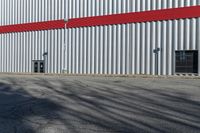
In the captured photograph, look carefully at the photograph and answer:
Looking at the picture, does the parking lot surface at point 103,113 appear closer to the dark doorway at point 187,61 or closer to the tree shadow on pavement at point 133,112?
the tree shadow on pavement at point 133,112

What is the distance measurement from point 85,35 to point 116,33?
320cm

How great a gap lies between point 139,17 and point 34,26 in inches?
461

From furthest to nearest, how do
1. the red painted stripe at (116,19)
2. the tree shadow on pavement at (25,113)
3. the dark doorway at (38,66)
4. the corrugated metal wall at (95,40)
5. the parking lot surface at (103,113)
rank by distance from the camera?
the dark doorway at (38,66), the corrugated metal wall at (95,40), the red painted stripe at (116,19), the tree shadow on pavement at (25,113), the parking lot surface at (103,113)

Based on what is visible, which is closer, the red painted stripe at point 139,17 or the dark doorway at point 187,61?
the red painted stripe at point 139,17

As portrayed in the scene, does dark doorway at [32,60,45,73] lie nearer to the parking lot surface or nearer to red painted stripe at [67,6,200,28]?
red painted stripe at [67,6,200,28]

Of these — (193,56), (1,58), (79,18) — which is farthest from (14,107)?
(1,58)

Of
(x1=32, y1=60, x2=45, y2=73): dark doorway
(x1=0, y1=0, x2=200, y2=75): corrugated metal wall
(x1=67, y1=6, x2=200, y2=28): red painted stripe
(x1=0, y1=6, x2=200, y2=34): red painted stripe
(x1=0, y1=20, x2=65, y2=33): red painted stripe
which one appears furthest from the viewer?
(x1=32, y1=60, x2=45, y2=73): dark doorway

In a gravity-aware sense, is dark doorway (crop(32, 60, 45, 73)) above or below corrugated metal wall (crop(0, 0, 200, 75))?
below

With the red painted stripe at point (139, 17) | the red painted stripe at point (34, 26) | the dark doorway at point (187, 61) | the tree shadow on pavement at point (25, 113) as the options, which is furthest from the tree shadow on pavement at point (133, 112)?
the red painted stripe at point (34, 26)

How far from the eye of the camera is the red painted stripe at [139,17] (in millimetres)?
30297

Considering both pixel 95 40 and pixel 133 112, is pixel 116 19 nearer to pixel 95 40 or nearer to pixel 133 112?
pixel 95 40

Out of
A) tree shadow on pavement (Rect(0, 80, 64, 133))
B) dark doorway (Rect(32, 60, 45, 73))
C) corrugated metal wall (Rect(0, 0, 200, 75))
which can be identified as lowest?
tree shadow on pavement (Rect(0, 80, 64, 133))

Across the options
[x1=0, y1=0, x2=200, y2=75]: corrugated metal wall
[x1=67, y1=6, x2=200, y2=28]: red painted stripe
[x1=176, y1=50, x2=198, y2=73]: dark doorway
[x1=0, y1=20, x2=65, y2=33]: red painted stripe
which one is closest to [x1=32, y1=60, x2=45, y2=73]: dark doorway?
[x1=0, y1=0, x2=200, y2=75]: corrugated metal wall

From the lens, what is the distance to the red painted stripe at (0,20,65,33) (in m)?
38.6
